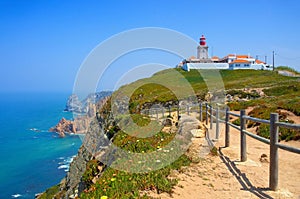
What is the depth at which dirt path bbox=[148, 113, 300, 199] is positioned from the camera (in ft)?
17.8

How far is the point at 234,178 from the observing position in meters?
6.38

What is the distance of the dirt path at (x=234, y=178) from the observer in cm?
543

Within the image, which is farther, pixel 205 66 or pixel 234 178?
pixel 205 66

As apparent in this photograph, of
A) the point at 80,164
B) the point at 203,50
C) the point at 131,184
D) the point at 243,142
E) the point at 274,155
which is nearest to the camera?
the point at 274,155

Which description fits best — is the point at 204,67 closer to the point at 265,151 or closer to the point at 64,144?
the point at 64,144

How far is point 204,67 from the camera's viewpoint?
8512 centimetres

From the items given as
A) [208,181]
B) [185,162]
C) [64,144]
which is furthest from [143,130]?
[64,144]

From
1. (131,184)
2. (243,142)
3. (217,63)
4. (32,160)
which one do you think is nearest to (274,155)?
(243,142)

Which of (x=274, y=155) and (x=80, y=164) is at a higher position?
(x=274, y=155)

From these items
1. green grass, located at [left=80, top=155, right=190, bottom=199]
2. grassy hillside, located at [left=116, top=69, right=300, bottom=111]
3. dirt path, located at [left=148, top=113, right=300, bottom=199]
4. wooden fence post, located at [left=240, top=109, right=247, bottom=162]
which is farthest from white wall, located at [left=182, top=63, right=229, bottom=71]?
green grass, located at [left=80, top=155, right=190, bottom=199]

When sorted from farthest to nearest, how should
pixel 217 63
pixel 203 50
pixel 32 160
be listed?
pixel 217 63, pixel 203 50, pixel 32 160

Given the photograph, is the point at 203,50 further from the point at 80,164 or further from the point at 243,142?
the point at 243,142

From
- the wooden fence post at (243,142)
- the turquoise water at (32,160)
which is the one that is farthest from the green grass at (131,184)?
the turquoise water at (32,160)

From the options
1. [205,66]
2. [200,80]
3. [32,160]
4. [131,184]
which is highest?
[205,66]
